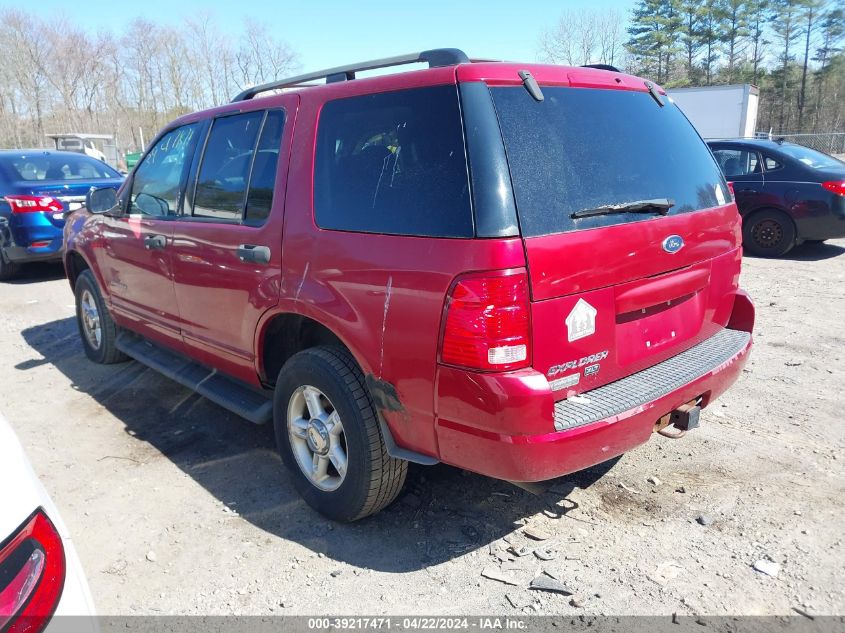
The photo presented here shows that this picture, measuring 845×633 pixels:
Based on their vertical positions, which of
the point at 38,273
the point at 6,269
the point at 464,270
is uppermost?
the point at 464,270

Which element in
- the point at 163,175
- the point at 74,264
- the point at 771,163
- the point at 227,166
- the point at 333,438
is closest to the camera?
the point at 333,438

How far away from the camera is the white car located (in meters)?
1.32

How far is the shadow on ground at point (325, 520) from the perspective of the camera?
2.91m

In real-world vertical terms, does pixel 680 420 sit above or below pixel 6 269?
above

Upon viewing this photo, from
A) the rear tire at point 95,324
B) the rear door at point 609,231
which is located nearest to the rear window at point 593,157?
the rear door at point 609,231

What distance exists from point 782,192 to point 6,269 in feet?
35.9

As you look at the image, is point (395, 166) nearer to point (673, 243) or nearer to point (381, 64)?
point (381, 64)

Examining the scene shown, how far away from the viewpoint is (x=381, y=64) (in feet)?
9.97

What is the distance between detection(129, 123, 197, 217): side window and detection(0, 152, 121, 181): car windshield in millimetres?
5343

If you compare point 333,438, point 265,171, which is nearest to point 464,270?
point 333,438

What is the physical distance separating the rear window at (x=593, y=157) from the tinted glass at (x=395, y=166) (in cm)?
22

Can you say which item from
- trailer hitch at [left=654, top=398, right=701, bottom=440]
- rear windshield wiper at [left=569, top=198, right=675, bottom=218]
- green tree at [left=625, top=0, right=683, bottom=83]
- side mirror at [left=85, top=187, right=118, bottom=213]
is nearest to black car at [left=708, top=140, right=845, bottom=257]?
rear windshield wiper at [left=569, top=198, right=675, bottom=218]

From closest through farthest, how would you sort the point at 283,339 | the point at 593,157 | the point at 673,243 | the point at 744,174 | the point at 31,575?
the point at 31,575 → the point at 593,157 → the point at 673,243 → the point at 283,339 → the point at 744,174

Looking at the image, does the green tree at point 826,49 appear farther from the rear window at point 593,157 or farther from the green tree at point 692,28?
the rear window at point 593,157
